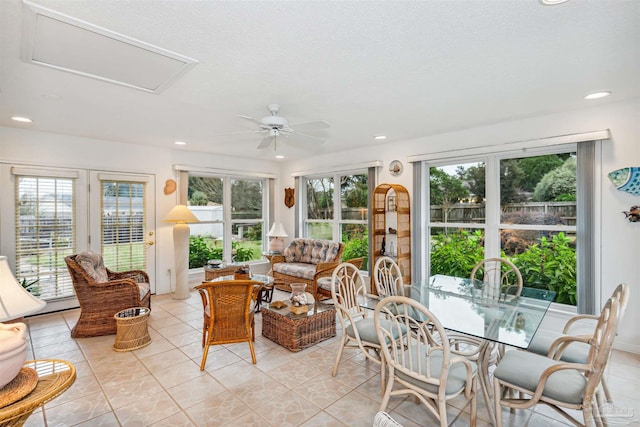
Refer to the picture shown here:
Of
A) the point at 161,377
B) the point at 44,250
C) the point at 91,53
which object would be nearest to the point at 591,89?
the point at 91,53

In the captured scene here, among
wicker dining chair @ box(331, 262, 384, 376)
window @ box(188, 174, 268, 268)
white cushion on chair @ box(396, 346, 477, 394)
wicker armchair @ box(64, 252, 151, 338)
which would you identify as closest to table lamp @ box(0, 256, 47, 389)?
wicker dining chair @ box(331, 262, 384, 376)

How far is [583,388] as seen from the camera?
1703 millimetres

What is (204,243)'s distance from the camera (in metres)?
6.01

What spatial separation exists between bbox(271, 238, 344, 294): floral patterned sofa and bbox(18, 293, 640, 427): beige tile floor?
1613 mm

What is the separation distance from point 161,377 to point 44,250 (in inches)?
120

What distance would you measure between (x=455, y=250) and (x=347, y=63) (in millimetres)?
3260

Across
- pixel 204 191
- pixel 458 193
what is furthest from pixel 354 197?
pixel 204 191

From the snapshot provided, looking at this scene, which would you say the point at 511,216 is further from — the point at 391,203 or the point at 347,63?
the point at 347,63

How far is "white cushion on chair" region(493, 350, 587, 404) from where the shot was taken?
1.70 meters

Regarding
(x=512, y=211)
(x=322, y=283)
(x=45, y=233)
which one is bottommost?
(x=322, y=283)

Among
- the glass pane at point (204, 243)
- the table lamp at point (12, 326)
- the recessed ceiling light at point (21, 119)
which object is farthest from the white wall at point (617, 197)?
the recessed ceiling light at point (21, 119)

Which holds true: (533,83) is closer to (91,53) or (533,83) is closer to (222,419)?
(91,53)

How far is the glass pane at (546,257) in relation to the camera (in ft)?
11.7

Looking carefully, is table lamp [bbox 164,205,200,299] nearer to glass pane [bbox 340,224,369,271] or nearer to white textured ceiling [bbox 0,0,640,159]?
white textured ceiling [bbox 0,0,640,159]
